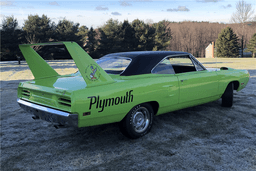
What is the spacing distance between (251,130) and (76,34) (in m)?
46.5

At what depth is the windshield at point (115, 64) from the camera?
4.10 metres

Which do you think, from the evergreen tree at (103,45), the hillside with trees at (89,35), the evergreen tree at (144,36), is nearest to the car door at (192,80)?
the hillside with trees at (89,35)

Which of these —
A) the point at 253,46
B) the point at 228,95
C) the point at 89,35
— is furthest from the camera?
the point at 253,46

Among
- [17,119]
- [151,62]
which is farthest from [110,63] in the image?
[17,119]

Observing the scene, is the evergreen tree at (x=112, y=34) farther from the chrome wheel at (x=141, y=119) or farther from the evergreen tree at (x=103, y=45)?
the chrome wheel at (x=141, y=119)

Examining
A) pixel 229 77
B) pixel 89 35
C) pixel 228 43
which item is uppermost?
pixel 89 35

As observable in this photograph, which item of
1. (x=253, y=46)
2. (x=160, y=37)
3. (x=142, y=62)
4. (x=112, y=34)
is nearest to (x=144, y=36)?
(x=160, y=37)

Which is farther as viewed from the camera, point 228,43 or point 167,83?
point 228,43

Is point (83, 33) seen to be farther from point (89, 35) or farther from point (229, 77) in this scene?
point (229, 77)

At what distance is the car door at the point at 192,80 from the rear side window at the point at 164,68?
15cm

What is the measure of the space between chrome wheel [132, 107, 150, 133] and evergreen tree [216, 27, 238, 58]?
64.0 metres

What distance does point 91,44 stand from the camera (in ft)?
166

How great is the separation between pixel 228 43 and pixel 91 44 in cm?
3742

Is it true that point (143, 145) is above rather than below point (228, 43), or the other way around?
below
